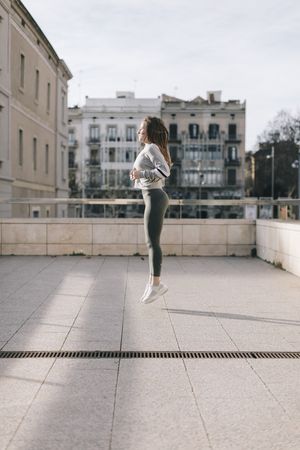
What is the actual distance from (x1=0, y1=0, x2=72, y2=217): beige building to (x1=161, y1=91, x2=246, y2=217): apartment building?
3747cm

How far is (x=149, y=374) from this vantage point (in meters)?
3.96

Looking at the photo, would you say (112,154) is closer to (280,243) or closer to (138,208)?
(138,208)

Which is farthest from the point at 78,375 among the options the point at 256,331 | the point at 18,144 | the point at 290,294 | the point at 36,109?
the point at 36,109

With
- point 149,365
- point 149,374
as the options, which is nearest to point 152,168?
point 149,365

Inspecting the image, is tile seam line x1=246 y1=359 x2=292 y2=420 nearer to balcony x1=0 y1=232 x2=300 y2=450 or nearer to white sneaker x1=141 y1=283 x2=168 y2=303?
balcony x1=0 y1=232 x2=300 y2=450

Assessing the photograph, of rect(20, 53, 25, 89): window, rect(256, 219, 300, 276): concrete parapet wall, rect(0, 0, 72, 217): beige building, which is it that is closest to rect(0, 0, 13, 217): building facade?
rect(0, 0, 72, 217): beige building

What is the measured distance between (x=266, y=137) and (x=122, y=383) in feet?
239

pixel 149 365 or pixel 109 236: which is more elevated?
pixel 109 236

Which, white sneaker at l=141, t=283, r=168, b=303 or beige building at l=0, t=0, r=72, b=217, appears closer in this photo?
white sneaker at l=141, t=283, r=168, b=303

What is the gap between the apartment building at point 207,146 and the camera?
2972 inches

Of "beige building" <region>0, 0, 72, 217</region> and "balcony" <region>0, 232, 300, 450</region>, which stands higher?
"beige building" <region>0, 0, 72, 217</region>

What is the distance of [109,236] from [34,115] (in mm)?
19768

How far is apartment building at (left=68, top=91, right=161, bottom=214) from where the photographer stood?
76.5 meters

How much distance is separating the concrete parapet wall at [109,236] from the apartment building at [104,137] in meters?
63.6
